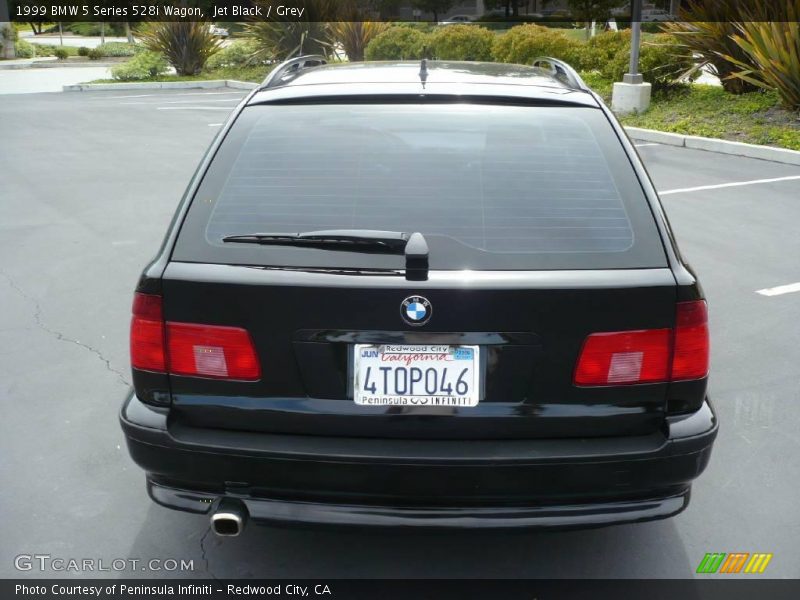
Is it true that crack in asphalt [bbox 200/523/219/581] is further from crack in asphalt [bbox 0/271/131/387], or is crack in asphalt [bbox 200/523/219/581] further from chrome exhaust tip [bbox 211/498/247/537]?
crack in asphalt [bbox 0/271/131/387]

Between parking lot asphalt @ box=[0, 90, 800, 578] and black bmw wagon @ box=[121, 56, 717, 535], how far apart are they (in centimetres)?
21

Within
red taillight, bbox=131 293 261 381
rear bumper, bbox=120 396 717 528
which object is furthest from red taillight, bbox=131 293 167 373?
rear bumper, bbox=120 396 717 528

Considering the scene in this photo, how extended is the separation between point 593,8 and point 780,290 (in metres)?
45.2

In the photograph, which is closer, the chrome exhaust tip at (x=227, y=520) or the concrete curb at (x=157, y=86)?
the chrome exhaust tip at (x=227, y=520)

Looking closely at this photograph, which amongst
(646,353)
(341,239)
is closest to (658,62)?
(646,353)

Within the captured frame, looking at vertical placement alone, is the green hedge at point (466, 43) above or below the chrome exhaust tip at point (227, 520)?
above

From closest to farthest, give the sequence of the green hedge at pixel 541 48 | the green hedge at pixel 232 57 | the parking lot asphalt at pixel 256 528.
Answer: the parking lot asphalt at pixel 256 528, the green hedge at pixel 541 48, the green hedge at pixel 232 57

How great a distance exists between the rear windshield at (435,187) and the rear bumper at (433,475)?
0.53 m

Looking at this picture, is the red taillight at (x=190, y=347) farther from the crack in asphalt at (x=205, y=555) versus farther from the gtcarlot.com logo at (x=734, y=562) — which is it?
the gtcarlot.com logo at (x=734, y=562)

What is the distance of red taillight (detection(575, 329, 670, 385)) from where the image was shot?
99.5 inches

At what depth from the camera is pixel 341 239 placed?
8.41 feet

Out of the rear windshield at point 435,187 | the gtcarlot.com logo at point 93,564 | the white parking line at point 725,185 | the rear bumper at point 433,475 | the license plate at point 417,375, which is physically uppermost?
the rear windshield at point 435,187

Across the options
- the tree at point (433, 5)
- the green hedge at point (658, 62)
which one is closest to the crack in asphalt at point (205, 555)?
the green hedge at point (658, 62)

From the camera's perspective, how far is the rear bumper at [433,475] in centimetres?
250
